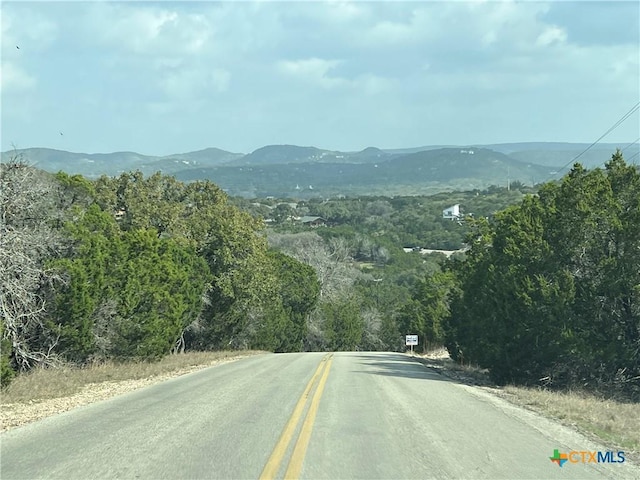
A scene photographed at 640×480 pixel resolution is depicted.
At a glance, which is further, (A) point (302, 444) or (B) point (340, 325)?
(B) point (340, 325)

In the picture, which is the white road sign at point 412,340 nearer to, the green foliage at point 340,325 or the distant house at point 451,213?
the green foliage at point 340,325

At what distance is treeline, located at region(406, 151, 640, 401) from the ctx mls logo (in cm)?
1238

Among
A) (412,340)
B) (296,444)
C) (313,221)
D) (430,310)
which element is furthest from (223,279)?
(313,221)

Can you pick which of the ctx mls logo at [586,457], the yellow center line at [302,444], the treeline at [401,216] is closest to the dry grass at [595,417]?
the ctx mls logo at [586,457]

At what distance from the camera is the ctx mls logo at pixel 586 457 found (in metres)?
9.37

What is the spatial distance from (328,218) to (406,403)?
16143 centimetres

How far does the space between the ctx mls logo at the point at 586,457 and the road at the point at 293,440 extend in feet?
0.48

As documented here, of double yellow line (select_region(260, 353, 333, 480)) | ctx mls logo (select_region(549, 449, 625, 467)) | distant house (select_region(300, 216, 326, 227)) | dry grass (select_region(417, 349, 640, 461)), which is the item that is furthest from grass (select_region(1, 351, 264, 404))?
distant house (select_region(300, 216, 326, 227))

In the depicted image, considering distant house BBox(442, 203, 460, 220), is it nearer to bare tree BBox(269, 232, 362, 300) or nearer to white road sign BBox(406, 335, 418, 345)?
bare tree BBox(269, 232, 362, 300)

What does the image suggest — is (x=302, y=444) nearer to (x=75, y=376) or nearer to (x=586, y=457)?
(x=586, y=457)

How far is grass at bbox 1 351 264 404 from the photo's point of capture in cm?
1552

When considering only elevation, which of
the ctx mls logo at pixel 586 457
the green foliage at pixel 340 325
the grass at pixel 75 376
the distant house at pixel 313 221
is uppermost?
the distant house at pixel 313 221

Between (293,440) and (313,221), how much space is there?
514ft

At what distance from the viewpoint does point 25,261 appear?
61.6 feet
